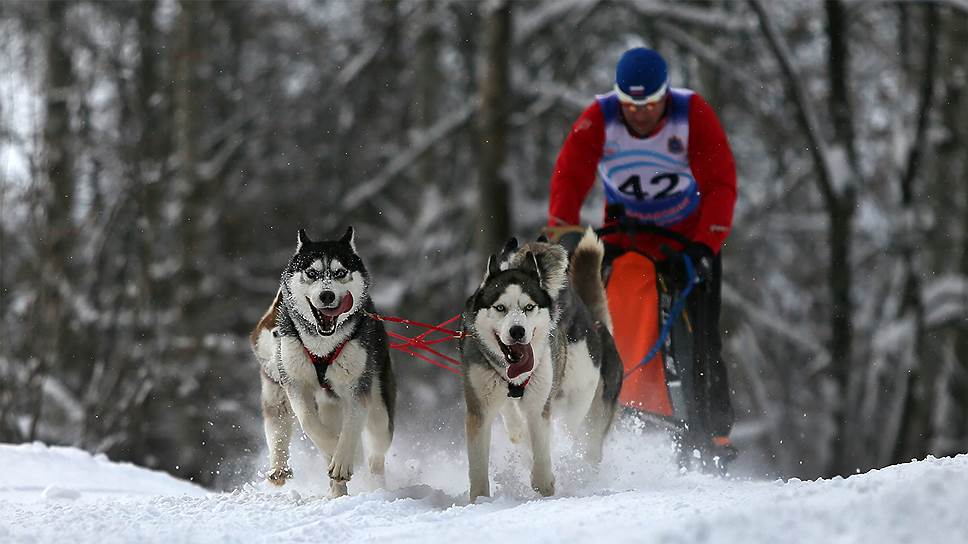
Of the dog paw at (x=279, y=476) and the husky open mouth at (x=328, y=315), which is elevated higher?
the husky open mouth at (x=328, y=315)

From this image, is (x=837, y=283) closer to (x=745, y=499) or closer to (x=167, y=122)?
(x=167, y=122)

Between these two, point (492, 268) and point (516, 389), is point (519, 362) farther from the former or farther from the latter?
point (492, 268)

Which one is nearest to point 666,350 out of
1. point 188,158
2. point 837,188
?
point 837,188

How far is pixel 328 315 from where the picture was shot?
4.48 meters

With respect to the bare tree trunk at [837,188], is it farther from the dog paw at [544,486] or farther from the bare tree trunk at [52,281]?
the dog paw at [544,486]

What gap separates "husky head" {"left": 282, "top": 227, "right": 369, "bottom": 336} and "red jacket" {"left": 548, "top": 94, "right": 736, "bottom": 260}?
1.50m

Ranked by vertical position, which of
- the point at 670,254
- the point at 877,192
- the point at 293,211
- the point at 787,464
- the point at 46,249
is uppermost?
Result: the point at 293,211

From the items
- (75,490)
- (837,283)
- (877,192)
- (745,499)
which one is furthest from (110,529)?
(877,192)

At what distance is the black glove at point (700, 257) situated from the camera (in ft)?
17.8

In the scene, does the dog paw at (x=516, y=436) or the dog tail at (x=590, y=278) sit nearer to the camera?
the dog paw at (x=516, y=436)

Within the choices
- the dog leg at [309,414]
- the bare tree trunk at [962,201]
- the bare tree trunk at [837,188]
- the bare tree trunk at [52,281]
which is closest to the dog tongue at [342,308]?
the dog leg at [309,414]

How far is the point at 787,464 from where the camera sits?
16750 mm

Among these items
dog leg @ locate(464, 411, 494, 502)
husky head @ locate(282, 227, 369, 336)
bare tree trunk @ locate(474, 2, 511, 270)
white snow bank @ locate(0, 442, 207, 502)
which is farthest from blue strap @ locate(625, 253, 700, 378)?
bare tree trunk @ locate(474, 2, 511, 270)

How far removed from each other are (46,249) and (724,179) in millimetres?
4206
